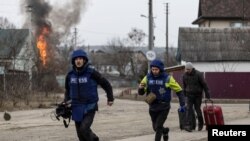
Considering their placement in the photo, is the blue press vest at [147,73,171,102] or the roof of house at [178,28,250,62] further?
the roof of house at [178,28,250,62]

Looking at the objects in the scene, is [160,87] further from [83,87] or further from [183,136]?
[183,136]

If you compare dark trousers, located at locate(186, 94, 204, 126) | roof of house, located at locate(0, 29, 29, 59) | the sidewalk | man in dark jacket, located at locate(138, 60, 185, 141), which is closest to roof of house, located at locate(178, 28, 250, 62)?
roof of house, located at locate(0, 29, 29, 59)

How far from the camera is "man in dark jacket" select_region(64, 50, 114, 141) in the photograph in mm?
10539

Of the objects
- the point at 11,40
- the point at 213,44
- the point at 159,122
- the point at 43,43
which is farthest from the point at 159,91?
the point at 43,43

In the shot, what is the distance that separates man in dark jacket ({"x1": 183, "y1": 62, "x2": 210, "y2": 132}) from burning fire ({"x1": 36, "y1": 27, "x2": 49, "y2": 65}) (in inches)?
1374

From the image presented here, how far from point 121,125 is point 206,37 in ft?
103

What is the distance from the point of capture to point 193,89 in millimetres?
16172

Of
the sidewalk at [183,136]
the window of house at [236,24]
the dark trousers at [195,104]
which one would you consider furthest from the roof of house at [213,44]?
the sidewalk at [183,136]

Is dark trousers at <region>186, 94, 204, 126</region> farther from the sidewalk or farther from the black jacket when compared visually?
the sidewalk

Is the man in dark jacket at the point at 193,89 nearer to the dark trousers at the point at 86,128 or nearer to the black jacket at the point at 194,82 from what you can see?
the black jacket at the point at 194,82

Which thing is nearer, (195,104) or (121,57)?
(195,104)

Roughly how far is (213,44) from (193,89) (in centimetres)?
3302

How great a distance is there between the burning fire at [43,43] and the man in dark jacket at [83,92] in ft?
131

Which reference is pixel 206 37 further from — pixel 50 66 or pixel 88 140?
pixel 88 140
